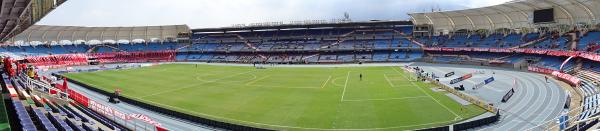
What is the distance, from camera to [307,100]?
40.2m

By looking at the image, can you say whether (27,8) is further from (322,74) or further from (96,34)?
(96,34)

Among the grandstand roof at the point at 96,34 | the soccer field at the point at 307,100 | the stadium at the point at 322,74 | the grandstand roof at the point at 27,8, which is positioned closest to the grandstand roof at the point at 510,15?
the stadium at the point at 322,74

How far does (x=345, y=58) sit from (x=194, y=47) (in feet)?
135

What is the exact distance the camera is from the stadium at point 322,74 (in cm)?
2920

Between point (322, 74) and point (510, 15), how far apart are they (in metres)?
35.7

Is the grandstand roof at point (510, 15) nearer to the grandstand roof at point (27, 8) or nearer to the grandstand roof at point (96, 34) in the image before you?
the grandstand roof at point (27, 8)

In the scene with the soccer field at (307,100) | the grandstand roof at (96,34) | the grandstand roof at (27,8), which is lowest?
the soccer field at (307,100)

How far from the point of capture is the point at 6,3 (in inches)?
744

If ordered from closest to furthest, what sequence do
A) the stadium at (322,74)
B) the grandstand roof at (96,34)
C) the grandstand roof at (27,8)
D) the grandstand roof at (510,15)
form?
the grandstand roof at (27,8)
the stadium at (322,74)
the grandstand roof at (510,15)
the grandstand roof at (96,34)

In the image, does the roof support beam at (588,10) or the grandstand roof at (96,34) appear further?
the grandstand roof at (96,34)

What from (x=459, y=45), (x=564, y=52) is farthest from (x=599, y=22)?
(x=459, y=45)

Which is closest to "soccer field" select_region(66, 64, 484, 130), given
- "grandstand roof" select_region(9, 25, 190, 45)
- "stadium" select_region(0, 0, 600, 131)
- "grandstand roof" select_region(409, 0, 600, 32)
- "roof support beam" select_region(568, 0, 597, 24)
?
"stadium" select_region(0, 0, 600, 131)

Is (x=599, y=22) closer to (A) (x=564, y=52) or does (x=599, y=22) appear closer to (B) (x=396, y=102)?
(A) (x=564, y=52)

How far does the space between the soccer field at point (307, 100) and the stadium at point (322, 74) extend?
0.50ft
